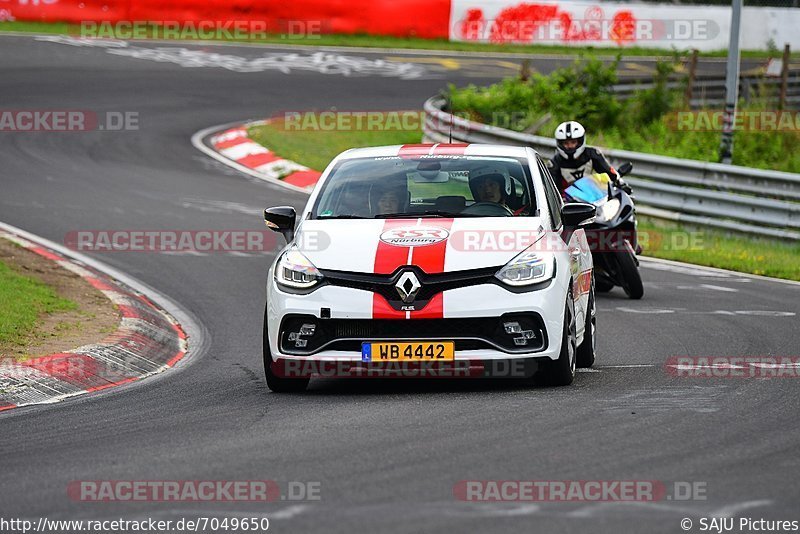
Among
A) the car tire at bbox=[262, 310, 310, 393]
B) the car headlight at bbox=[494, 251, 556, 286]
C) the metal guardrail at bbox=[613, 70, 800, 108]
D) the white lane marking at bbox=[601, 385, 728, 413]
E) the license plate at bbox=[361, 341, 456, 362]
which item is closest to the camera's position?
the white lane marking at bbox=[601, 385, 728, 413]

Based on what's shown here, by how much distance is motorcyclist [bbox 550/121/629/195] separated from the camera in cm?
1355

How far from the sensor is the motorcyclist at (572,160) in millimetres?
13547

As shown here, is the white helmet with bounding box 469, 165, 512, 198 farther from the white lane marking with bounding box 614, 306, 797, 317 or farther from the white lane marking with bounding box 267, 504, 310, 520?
the white lane marking with bounding box 267, 504, 310, 520

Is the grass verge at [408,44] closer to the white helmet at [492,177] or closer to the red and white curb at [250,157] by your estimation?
the red and white curb at [250,157]

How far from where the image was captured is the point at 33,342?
10172 mm

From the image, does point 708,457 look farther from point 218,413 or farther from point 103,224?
point 103,224

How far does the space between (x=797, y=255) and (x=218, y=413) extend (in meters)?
10.8

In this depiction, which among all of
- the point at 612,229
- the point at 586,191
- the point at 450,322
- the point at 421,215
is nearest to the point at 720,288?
the point at 612,229

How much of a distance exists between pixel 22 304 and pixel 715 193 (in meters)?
10.1

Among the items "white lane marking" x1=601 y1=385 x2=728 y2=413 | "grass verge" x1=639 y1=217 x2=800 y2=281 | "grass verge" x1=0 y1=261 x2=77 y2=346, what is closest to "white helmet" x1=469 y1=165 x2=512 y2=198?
"white lane marking" x1=601 y1=385 x2=728 y2=413

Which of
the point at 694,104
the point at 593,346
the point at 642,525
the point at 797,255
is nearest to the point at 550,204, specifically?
the point at 593,346

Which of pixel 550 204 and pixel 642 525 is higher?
pixel 550 204

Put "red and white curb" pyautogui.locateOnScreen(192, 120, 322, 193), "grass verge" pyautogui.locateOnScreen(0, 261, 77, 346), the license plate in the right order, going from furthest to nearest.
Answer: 1. "red and white curb" pyautogui.locateOnScreen(192, 120, 322, 193)
2. "grass verge" pyautogui.locateOnScreen(0, 261, 77, 346)
3. the license plate

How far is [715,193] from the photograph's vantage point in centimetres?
1842
